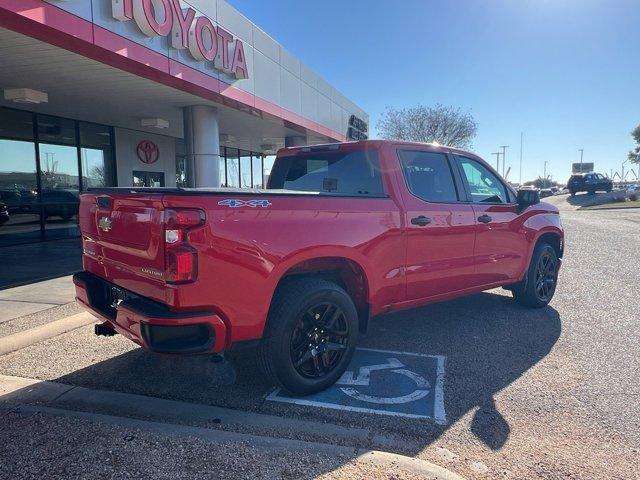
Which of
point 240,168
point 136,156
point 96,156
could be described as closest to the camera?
point 96,156

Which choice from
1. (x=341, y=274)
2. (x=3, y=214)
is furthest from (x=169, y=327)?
(x=3, y=214)

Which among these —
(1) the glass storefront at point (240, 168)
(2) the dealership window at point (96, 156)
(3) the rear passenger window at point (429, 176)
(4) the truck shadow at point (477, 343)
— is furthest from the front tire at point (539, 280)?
(1) the glass storefront at point (240, 168)

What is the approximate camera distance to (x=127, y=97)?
1049cm

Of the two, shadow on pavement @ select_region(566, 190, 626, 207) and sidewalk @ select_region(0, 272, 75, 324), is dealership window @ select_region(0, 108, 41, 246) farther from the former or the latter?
shadow on pavement @ select_region(566, 190, 626, 207)

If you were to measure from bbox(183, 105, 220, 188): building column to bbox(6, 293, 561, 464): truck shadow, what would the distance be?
747 cm

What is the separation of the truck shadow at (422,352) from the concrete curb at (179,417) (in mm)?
117

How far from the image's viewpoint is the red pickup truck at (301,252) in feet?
9.32

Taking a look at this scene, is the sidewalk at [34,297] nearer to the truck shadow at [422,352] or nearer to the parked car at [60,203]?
the truck shadow at [422,352]

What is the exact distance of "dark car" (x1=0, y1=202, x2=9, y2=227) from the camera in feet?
36.8

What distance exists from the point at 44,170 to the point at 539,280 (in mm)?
12167

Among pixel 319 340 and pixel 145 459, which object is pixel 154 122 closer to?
pixel 319 340

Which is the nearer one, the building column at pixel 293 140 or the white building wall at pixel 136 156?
the white building wall at pixel 136 156

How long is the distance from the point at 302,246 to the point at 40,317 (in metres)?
3.74

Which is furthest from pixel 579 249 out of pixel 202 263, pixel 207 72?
pixel 202 263
